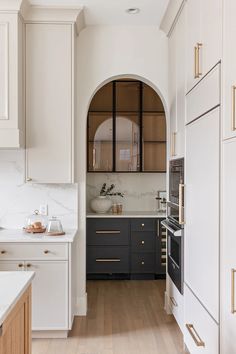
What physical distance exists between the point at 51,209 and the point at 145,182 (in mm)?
2147

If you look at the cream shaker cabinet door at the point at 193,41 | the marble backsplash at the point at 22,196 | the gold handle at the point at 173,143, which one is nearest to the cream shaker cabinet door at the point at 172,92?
the gold handle at the point at 173,143

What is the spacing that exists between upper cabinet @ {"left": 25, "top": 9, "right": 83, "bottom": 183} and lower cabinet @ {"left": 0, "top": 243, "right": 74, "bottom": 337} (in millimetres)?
631

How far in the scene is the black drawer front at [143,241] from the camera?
16.6 ft

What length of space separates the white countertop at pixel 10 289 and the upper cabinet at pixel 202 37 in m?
1.50

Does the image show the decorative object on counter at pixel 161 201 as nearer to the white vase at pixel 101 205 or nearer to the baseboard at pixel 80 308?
the white vase at pixel 101 205

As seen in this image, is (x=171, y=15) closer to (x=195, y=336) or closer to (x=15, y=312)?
(x=195, y=336)

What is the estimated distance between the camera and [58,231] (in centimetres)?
350

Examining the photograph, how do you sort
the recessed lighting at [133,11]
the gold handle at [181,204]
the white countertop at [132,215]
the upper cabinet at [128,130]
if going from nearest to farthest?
the gold handle at [181,204] → the recessed lighting at [133,11] → the white countertop at [132,215] → the upper cabinet at [128,130]

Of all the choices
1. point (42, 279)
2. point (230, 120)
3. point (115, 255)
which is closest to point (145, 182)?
point (115, 255)

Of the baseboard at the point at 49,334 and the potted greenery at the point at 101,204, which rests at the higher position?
the potted greenery at the point at 101,204

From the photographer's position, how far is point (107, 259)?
16.6 feet

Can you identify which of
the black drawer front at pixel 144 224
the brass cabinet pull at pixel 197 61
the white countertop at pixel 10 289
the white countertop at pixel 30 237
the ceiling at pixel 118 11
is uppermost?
the ceiling at pixel 118 11

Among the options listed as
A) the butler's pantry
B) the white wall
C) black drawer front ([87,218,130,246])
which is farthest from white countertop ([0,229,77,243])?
black drawer front ([87,218,130,246])

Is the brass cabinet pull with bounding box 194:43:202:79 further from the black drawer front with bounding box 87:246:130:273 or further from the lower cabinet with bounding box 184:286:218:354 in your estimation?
the black drawer front with bounding box 87:246:130:273
